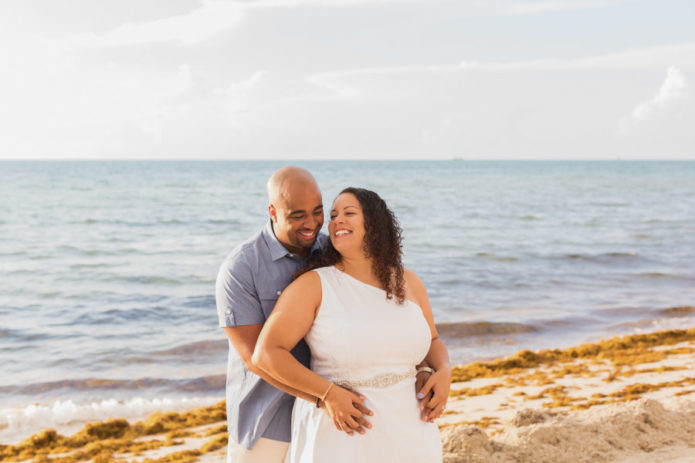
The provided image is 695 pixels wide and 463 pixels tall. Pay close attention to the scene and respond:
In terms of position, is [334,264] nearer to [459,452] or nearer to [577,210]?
[459,452]

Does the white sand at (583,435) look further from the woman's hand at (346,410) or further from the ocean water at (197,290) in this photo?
the ocean water at (197,290)

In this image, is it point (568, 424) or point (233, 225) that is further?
point (233, 225)

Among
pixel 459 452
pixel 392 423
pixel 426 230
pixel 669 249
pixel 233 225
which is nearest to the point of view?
pixel 392 423

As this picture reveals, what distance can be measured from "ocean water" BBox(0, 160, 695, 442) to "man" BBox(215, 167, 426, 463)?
4556 millimetres

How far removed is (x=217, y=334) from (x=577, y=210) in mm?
25894

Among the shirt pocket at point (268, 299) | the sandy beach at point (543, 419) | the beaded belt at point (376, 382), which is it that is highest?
the shirt pocket at point (268, 299)

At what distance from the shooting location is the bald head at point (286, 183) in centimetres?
302

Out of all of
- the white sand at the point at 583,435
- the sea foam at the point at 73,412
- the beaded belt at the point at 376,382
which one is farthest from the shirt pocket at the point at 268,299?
the sea foam at the point at 73,412

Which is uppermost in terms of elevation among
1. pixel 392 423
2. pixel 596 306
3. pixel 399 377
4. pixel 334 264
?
pixel 334 264

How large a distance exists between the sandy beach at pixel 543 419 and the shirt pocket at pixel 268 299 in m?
2.18

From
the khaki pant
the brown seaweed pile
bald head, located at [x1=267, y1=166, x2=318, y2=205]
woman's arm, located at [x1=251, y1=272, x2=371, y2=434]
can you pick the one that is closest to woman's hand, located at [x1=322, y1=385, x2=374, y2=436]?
woman's arm, located at [x1=251, y1=272, x2=371, y2=434]

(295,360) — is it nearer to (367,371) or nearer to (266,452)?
(367,371)

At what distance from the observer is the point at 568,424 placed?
500 cm

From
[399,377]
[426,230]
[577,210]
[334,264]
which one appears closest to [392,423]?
[399,377]
